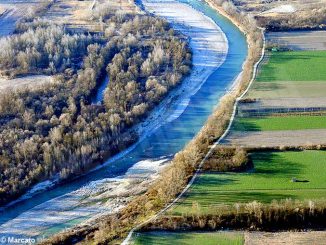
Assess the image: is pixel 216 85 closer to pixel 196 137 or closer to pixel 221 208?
pixel 196 137

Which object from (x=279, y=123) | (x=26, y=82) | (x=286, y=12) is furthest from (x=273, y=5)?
(x=26, y=82)

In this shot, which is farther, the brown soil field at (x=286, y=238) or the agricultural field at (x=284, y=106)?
the agricultural field at (x=284, y=106)

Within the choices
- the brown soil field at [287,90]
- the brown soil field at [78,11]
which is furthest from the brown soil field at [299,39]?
the brown soil field at [78,11]

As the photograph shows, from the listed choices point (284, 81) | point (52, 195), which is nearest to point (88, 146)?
point (52, 195)

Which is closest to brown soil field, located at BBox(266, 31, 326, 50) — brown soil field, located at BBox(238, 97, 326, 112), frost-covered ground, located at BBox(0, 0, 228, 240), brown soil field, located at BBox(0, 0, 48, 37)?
frost-covered ground, located at BBox(0, 0, 228, 240)

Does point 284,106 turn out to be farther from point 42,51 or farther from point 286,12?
point 286,12

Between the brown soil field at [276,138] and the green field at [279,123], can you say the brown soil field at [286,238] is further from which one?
the green field at [279,123]
